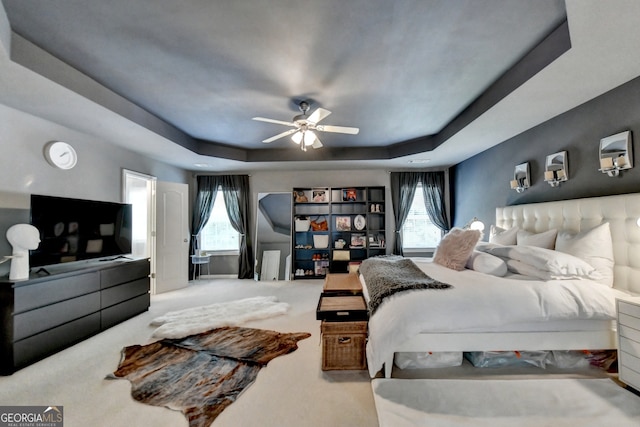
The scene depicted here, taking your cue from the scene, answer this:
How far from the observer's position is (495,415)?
1.67 meters

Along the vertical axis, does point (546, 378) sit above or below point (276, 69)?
below

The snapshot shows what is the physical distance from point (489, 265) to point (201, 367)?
109 inches

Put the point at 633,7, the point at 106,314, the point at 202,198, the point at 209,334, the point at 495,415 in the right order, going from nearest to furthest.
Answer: the point at 633,7
the point at 495,415
the point at 209,334
the point at 106,314
the point at 202,198

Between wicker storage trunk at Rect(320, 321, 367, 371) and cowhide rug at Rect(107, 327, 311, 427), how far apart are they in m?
0.53

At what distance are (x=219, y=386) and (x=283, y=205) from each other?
4.24 m

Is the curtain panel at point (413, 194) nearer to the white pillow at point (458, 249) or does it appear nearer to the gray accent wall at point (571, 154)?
the gray accent wall at point (571, 154)

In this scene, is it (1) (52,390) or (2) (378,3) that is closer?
(2) (378,3)

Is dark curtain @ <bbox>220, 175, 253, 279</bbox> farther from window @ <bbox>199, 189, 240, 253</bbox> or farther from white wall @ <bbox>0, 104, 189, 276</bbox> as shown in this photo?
white wall @ <bbox>0, 104, 189, 276</bbox>

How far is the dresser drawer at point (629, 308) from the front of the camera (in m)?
1.77

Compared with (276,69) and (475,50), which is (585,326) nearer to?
(475,50)

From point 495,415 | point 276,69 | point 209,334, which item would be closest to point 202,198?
point 209,334

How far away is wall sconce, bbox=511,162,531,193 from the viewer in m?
3.37

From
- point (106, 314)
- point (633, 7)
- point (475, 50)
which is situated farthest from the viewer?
point (106, 314)

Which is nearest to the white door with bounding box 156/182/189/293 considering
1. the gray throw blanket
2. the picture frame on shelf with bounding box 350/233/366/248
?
the picture frame on shelf with bounding box 350/233/366/248
